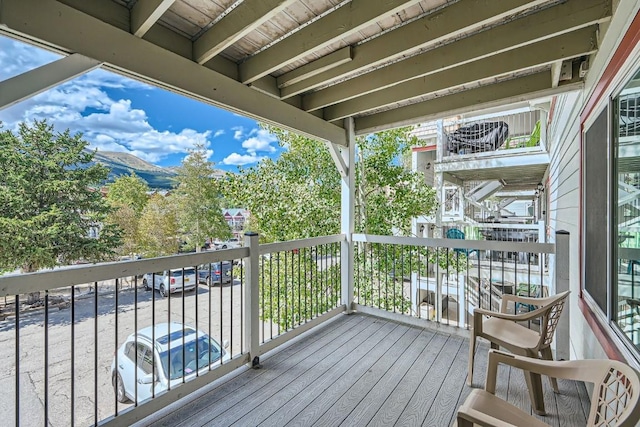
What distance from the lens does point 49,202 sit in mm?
3133

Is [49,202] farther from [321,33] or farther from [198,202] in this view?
[321,33]

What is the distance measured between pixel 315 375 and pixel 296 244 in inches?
48.9

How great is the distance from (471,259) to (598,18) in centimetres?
640

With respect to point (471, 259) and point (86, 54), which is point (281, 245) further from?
point (471, 259)

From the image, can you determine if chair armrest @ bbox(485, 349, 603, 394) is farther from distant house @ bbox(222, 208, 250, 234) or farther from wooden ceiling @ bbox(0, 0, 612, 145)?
distant house @ bbox(222, 208, 250, 234)

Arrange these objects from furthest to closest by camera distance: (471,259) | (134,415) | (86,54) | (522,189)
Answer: (522,189) < (471,259) < (134,415) < (86,54)

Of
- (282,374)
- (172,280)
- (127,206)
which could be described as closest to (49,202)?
(127,206)

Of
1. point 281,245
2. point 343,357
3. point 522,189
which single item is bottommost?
point 343,357

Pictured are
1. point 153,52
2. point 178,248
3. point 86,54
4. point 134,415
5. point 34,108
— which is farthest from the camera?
point 178,248

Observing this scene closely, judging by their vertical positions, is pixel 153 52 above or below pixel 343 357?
above

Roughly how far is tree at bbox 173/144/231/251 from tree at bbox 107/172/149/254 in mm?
652

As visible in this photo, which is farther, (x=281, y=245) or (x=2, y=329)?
(x=281, y=245)

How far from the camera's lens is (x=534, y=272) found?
5.72 m

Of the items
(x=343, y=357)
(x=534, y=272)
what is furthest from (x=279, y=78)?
(x=534, y=272)
